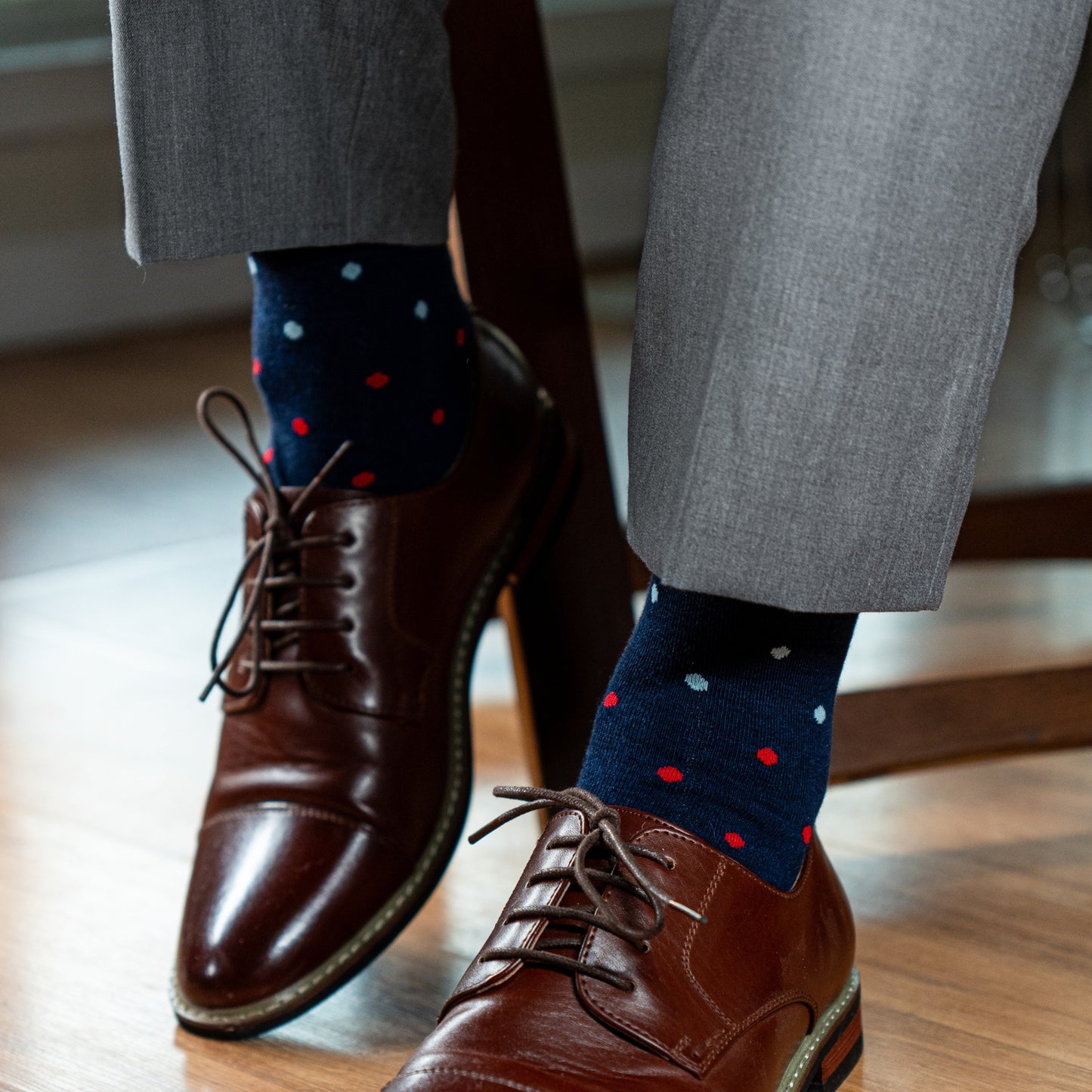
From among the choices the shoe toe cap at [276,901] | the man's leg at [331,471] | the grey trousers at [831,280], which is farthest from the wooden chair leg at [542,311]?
the grey trousers at [831,280]

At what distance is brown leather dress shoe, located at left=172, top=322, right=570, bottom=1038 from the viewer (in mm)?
553

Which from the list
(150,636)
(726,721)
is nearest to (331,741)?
(726,721)

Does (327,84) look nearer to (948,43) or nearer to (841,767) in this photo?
(948,43)

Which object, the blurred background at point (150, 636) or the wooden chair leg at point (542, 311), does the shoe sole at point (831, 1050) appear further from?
the wooden chair leg at point (542, 311)

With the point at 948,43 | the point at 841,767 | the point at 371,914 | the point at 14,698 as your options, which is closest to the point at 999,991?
the point at 841,767

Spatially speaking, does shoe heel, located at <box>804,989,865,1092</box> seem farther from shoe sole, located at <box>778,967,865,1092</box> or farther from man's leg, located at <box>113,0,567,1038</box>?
man's leg, located at <box>113,0,567,1038</box>

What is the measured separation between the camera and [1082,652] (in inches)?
43.4

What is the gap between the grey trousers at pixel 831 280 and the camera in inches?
15.3

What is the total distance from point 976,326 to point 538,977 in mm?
234

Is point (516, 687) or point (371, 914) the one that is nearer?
point (371, 914)

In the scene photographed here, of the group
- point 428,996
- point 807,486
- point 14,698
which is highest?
point 807,486

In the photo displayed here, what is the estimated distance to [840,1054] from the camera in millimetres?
507

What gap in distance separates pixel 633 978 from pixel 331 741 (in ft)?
0.70

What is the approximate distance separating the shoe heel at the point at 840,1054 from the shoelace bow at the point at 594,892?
0.09 meters
